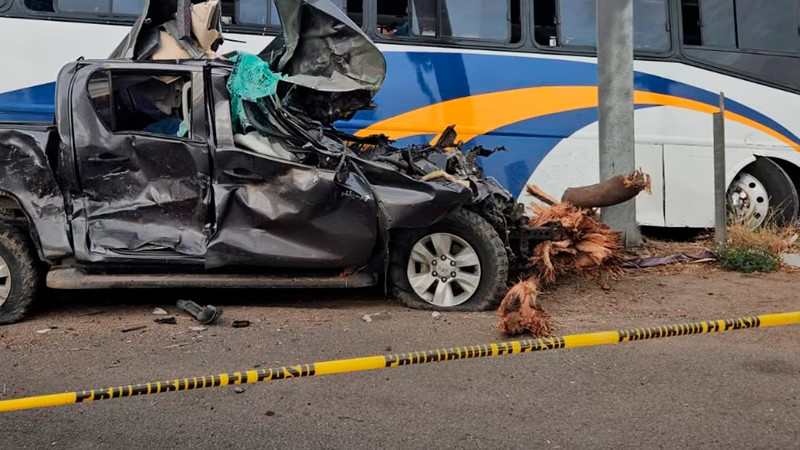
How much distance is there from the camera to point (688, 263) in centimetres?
709

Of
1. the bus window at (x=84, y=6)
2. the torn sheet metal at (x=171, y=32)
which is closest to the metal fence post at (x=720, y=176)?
the torn sheet metal at (x=171, y=32)

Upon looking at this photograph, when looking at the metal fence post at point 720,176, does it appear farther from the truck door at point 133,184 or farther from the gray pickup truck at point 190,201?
the truck door at point 133,184

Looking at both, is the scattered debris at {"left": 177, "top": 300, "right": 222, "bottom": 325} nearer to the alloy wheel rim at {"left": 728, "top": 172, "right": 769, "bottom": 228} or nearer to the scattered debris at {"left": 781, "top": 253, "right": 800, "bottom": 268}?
the scattered debris at {"left": 781, "top": 253, "right": 800, "bottom": 268}

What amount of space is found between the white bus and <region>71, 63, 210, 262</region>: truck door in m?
3.00

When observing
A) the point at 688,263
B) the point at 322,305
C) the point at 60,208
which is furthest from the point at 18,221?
the point at 688,263

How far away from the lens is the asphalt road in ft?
10.4

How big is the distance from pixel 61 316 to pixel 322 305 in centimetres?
208

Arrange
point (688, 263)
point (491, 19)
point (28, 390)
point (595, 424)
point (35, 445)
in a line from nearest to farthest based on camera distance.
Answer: point (35, 445)
point (595, 424)
point (28, 390)
point (688, 263)
point (491, 19)

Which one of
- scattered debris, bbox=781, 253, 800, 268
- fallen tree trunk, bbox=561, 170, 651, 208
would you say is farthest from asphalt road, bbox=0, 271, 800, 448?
scattered debris, bbox=781, 253, 800, 268

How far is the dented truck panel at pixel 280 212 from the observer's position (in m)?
4.97

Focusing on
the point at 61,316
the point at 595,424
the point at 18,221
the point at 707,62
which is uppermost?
the point at 707,62

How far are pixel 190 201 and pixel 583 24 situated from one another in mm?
5703

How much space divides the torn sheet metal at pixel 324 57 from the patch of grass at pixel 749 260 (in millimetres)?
4282

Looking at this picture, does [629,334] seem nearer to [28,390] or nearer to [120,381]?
[120,381]
